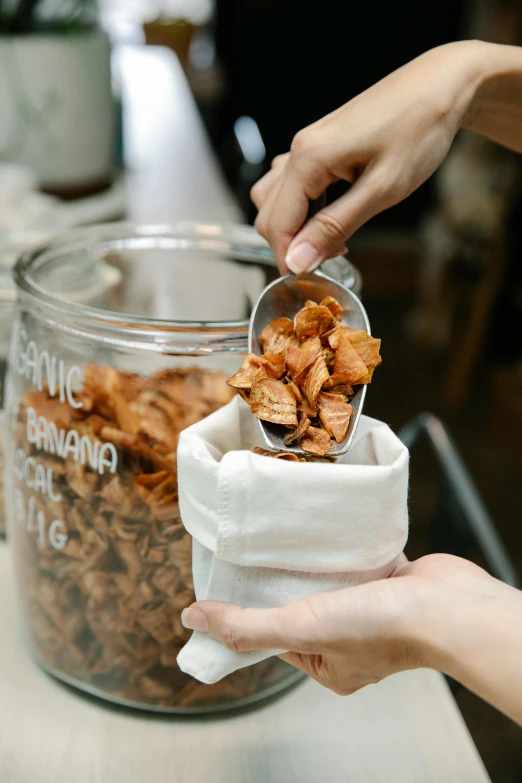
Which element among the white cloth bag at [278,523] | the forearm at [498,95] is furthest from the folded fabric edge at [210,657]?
the forearm at [498,95]

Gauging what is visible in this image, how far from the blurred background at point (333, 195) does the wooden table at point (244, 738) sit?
Result: 120mm

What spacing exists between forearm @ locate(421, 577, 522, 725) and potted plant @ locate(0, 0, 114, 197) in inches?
33.9

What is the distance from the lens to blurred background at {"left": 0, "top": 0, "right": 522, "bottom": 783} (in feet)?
3.31

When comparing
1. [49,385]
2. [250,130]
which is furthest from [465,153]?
[49,385]

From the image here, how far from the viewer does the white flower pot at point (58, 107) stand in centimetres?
98

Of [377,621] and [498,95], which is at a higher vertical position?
[498,95]

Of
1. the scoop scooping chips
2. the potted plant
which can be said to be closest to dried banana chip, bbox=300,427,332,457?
the scoop scooping chips

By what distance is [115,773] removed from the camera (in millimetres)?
487

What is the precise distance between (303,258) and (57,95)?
25.4 inches

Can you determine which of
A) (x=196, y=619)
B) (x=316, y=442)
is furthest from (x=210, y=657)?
(x=316, y=442)

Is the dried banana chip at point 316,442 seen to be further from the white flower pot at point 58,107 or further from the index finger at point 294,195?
the white flower pot at point 58,107

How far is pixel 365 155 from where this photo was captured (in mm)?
502

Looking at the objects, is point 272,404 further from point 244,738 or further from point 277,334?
point 244,738

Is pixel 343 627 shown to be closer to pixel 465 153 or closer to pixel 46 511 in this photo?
pixel 46 511
